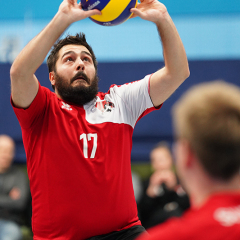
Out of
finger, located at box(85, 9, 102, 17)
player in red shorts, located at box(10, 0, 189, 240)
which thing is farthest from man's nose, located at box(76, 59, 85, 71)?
finger, located at box(85, 9, 102, 17)

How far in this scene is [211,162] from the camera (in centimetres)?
112

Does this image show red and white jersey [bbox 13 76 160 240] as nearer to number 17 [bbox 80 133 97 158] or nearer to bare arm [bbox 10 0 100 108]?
number 17 [bbox 80 133 97 158]

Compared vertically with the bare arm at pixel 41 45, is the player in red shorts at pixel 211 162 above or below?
below

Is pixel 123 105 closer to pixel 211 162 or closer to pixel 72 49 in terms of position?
pixel 72 49

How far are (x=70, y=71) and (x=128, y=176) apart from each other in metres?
1.06

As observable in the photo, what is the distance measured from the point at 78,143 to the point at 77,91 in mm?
489

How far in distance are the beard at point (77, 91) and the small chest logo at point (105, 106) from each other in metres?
0.08

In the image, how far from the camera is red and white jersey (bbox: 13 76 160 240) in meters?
2.53

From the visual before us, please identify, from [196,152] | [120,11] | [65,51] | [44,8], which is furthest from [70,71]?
[44,8]

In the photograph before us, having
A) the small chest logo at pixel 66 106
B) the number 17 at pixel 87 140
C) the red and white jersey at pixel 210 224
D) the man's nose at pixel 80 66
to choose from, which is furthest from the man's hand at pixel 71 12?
the red and white jersey at pixel 210 224

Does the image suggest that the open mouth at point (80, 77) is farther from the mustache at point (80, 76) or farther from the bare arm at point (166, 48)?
the bare arm at point (166, 48)

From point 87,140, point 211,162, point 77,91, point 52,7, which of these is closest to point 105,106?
point 77,91

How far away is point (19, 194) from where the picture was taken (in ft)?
17.0

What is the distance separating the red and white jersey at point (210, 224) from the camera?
3.43ft
